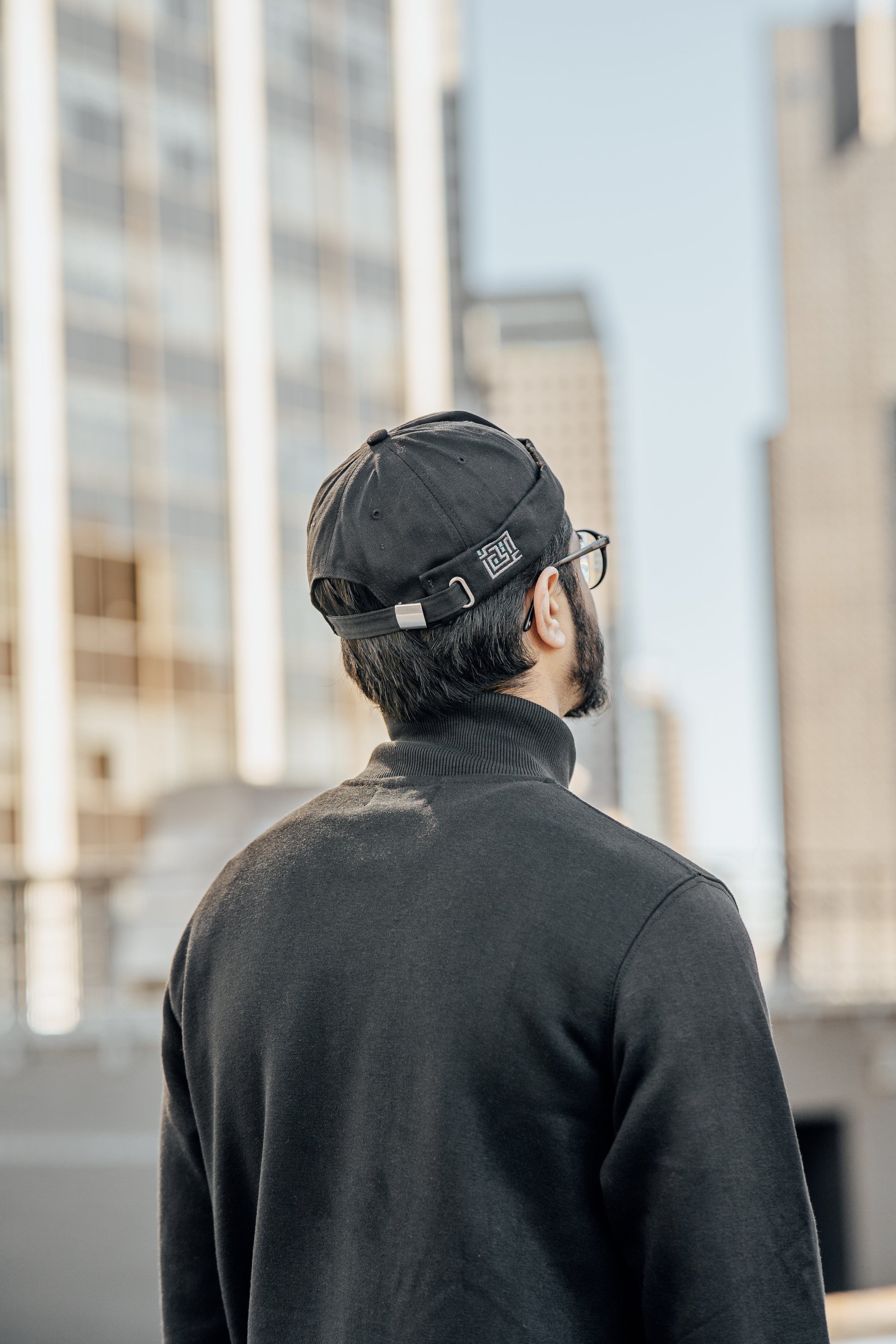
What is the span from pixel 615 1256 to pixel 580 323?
441ft

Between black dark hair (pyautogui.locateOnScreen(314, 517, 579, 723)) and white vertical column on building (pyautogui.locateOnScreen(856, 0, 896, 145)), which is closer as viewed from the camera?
black dark hair (pyautogui.locateOnScreen(314, 517, 579, 723))

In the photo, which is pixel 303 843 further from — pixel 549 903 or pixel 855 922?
pixel 855 922

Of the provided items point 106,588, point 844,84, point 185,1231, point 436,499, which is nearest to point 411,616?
point 436,499

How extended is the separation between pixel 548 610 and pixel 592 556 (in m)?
0.13

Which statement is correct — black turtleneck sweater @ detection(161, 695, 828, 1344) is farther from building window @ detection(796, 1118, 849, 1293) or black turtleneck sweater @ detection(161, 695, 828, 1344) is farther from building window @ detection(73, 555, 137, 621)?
building window @ detection(73, 555, 137, 621)

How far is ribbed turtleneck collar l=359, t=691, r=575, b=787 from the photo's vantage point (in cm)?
129

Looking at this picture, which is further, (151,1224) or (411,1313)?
(151,1224)

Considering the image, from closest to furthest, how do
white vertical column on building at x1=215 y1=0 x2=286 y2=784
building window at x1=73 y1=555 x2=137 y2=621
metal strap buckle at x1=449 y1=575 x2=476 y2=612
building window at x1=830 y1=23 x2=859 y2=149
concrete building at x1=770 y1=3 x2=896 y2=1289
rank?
metal strap buckle at x1=449 y1=575 x2=476 y2=612 < building window at x1=73 y1=555 x2=137 y2=621 < white vertical column on building at x1=215 y1=0 x2=286 y2=784 < concrete building at x1=770 y1=3 x2=896 y2=1289 < building window at x1=830 y1=23 x2=859 y2=149

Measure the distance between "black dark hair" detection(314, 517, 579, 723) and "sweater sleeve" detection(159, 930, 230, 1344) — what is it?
0.43 meters

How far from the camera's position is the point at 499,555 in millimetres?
1289

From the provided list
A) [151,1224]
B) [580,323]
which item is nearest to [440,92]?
[151,1224]

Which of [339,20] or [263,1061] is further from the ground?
[339,20]

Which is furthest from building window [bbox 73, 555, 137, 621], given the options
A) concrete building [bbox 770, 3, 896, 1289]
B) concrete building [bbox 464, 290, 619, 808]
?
concrete building [bbox 464, 290, 619, 808]

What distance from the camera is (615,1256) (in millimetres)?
1164
